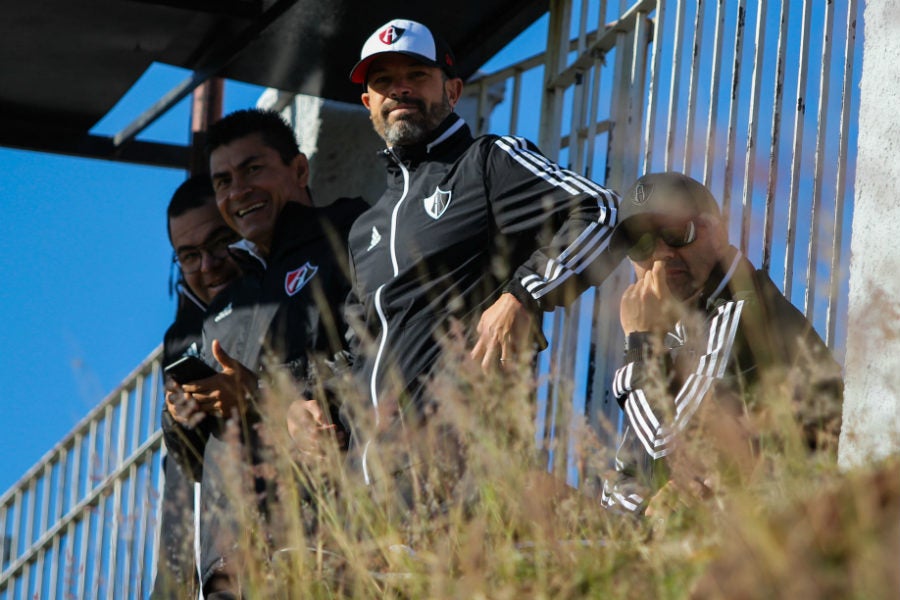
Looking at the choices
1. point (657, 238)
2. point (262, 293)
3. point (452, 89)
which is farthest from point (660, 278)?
point (262, 293)

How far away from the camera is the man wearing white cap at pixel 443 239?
12.4 ft

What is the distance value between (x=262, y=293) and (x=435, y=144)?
39.2 inches

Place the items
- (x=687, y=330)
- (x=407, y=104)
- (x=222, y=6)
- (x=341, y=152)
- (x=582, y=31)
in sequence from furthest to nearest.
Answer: (x=341, y=152) → (x=222, y=6) → (x=582, y=31) → (x=407, y=104) → (x=687, y=330)

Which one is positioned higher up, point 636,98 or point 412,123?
point 636,98

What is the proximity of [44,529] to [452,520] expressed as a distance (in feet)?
26.5

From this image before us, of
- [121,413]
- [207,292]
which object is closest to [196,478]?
[207,292]

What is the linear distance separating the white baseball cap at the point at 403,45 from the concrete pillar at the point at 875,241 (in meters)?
1.79

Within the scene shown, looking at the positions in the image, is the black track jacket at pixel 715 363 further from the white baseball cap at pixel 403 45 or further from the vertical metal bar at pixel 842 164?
the white baseball cap at pixel 403 45

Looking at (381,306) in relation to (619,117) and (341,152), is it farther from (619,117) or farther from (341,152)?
(341,152)

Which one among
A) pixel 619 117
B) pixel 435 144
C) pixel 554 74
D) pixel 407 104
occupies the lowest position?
pixel 435 144

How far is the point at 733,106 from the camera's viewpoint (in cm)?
472

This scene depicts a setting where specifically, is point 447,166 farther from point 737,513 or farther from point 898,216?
point 737,513

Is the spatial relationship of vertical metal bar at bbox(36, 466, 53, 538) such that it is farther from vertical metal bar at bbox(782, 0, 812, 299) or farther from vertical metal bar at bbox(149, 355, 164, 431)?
vertical metal bar at bbox(782, 0, 812, 299)

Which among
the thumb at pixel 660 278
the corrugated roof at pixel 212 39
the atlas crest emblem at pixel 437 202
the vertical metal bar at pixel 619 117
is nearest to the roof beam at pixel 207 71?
the corrugated roof at pixel 212 39
